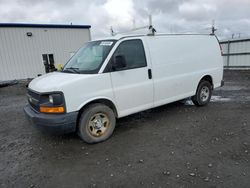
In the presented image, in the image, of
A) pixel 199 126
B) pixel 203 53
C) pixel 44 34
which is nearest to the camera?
pixel 199 126

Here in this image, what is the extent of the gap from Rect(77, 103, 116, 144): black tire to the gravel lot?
0.17 m

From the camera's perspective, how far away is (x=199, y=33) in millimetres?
6043

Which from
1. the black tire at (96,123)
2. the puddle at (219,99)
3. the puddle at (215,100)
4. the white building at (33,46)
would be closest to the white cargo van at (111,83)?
the black tire at (96,123)

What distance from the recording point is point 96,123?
167 inches

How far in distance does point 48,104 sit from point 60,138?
1175 millimetres

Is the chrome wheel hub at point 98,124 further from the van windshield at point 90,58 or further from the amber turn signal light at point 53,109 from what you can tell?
the van windshield at point 90,58

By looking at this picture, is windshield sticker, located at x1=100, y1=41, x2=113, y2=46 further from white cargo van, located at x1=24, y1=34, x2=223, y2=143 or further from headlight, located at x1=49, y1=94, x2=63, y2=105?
headlight, located at x1=49, y1=94, x2=63, y2=105

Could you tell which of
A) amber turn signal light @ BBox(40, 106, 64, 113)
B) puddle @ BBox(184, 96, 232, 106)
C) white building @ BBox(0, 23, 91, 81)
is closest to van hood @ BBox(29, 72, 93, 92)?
amber turn signal light @ BBox(40, 106, 64, 113)

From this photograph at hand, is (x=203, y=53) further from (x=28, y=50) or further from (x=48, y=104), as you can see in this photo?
(x=28, y=50)

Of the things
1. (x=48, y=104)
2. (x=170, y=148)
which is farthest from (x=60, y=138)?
(x=170, y=148)

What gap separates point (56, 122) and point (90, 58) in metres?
1.65

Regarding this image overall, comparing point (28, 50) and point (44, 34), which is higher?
point (44, 34)

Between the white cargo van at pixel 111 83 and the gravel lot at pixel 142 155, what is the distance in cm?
54

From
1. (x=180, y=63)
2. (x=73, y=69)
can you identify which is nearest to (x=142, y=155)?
(x=73, y=69)
